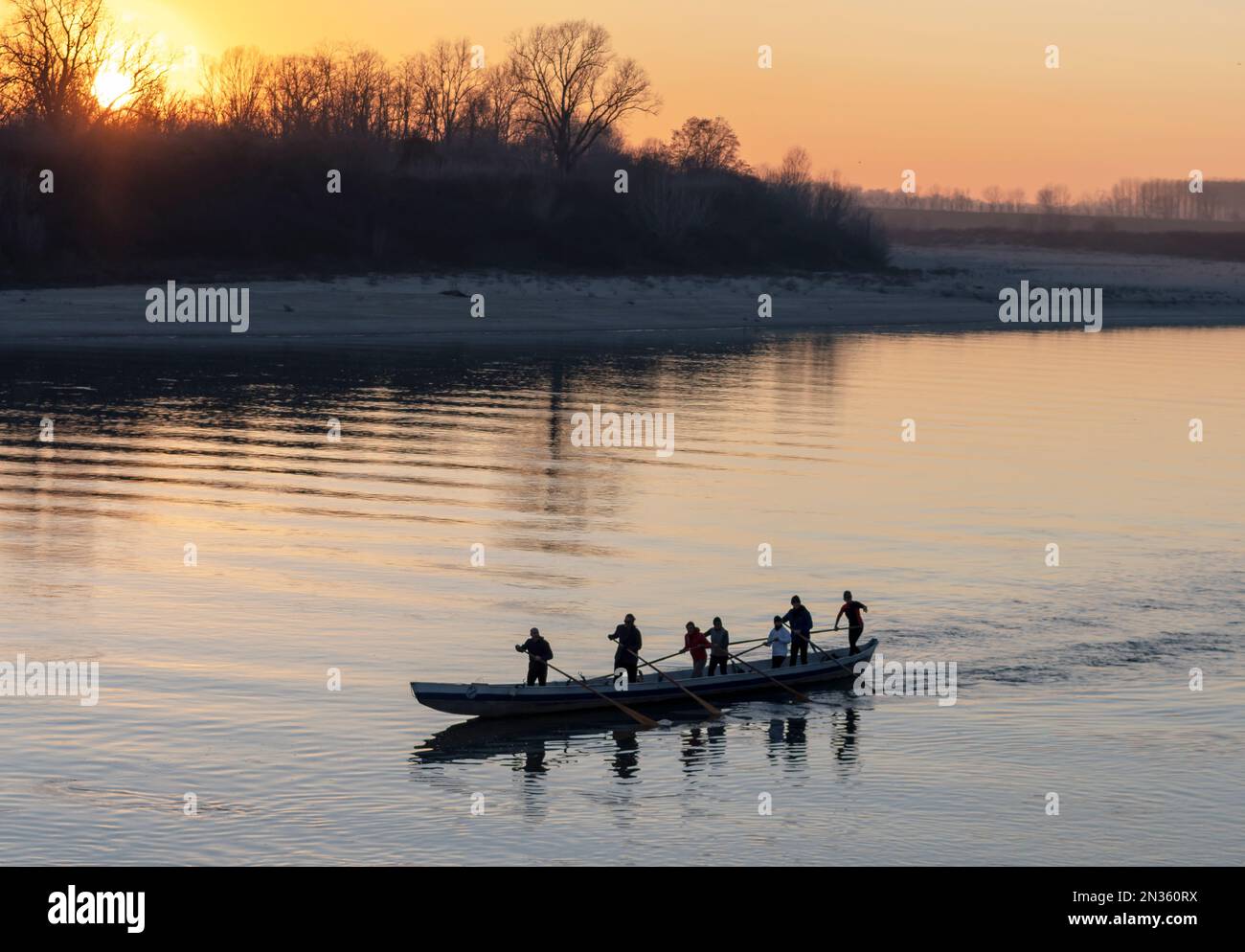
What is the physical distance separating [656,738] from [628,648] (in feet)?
6.99

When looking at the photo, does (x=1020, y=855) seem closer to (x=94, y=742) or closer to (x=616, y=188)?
(x=94, y=742)

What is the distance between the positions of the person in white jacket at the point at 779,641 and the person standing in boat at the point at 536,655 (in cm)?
Answer: 503

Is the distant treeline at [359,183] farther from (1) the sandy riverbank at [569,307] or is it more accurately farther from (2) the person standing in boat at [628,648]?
(2) the person standing in boat at [628,648]

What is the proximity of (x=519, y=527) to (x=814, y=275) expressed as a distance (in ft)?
355

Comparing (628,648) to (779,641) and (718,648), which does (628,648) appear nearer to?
(718,648)

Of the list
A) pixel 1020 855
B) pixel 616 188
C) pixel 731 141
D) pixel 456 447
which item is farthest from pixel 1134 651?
pixel 731 141

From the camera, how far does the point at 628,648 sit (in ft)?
103

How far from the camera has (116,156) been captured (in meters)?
137

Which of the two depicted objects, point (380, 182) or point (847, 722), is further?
point (380, 182)
